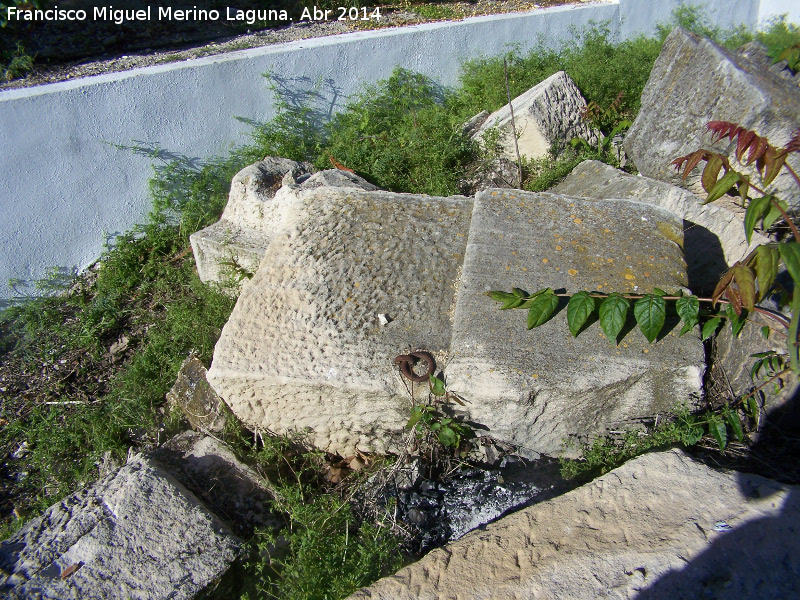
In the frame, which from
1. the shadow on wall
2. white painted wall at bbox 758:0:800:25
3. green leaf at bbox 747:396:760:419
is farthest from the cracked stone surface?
white painted wall at bbox 758:0:800:25

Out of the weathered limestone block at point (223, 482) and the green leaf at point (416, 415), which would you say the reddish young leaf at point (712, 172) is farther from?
the weathered limestone block at point (223, 482)

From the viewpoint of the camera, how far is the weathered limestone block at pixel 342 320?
7.14ft

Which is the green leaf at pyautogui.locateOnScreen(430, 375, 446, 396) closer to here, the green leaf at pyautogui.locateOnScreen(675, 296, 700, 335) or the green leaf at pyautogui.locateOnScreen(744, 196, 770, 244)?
the green leaf at pyautogui.locateOnScreen(675, 296, 700, 335)

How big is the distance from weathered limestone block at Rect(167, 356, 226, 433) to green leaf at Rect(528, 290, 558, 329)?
1546 mm

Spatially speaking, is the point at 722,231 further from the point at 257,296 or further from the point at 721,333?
the point at 257,296

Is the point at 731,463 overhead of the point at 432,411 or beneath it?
beneath

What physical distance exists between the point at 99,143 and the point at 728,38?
6.73m

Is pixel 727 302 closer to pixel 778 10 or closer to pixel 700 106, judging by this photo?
pixel 700 106

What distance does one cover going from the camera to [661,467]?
186 centimetres

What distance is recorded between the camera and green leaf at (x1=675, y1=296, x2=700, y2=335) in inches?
80.1

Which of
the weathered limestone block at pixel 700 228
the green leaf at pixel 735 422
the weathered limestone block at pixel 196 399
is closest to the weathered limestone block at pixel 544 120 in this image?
the weathered limestone block at pixel 700 228

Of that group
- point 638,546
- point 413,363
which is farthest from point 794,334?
point 413,363

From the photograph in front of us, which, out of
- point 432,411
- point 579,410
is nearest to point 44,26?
point 432,411

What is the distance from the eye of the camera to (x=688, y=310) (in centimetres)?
204
